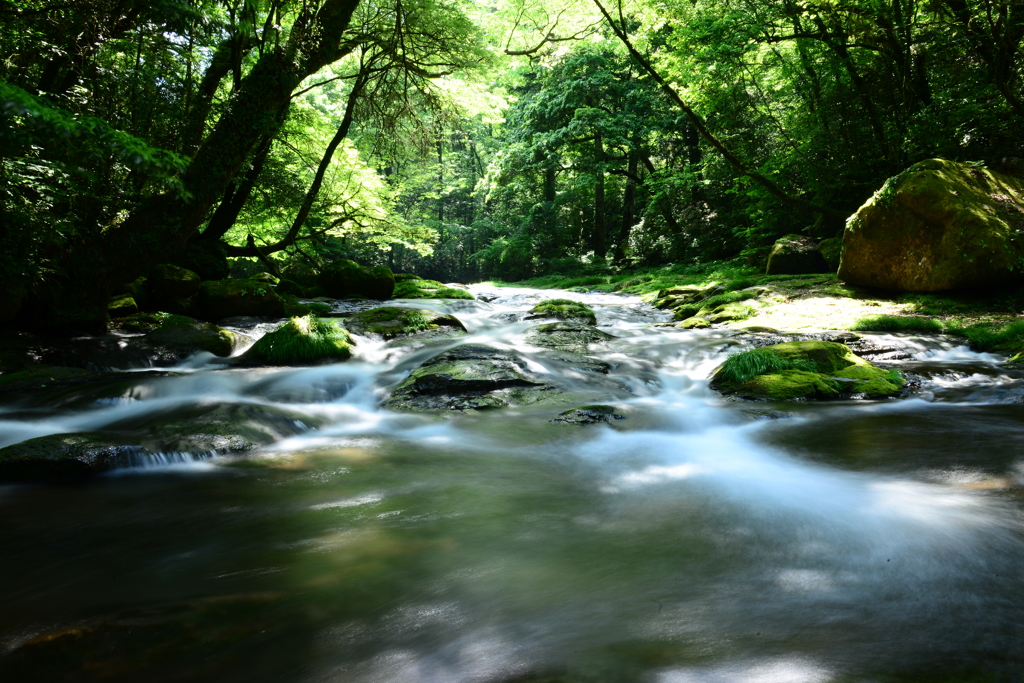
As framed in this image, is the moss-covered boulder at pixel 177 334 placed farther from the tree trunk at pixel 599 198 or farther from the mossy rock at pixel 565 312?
the tree trunk at pixel 599 198

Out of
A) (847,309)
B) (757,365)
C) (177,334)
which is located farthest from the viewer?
(847,309)

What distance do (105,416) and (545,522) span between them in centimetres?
492

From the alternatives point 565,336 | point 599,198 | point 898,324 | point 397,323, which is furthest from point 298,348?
point 599,198

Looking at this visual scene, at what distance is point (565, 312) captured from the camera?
470 inches

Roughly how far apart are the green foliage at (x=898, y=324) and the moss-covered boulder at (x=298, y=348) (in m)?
8.15

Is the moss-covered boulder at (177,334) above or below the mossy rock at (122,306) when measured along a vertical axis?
below

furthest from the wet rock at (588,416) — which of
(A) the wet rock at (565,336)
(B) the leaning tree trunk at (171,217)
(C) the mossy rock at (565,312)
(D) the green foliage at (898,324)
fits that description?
(B) the leaning tree trunk at (171,217)

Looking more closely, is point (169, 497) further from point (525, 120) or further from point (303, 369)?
point (525, 120)

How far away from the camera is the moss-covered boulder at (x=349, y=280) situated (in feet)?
49.7

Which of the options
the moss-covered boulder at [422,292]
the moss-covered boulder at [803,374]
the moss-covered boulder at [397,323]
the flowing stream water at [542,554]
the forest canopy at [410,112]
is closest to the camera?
the flowing stream water at [542,554]

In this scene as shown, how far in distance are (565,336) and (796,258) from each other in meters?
8.73

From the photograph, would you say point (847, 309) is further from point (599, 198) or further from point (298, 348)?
point (599, 198)

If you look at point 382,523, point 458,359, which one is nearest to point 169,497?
point 382,523

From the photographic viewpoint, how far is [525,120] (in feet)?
81.8
